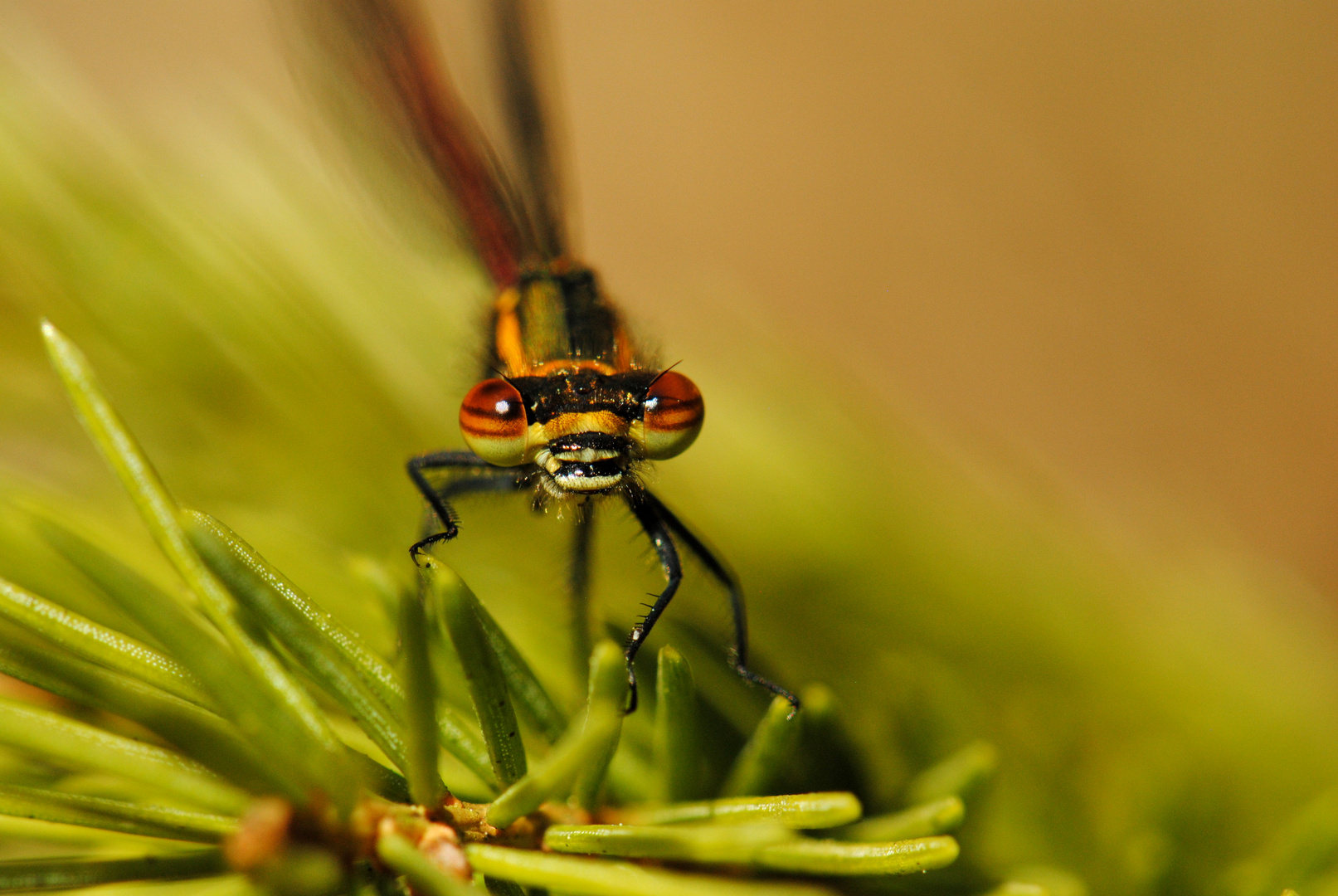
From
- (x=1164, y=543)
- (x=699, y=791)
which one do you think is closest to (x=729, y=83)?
(x=1164, y=543)

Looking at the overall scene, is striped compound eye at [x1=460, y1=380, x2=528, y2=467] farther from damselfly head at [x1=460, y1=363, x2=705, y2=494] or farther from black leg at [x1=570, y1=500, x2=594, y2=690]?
black leg at [x1=570, y1=500, x2=594, y2=690]

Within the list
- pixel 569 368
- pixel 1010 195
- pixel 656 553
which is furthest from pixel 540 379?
pixel 1010 195

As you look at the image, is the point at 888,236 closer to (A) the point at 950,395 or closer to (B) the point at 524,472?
(A) the point at 950,395

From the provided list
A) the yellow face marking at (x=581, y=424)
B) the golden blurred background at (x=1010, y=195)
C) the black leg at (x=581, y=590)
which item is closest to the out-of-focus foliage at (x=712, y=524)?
the black leg at (x=581, y=590)

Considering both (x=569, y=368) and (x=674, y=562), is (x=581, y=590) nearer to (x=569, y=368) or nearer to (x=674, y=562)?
(x=674, y=562)

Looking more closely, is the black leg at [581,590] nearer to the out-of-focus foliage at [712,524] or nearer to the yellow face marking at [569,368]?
the out-of-focus foliage at [712,524]

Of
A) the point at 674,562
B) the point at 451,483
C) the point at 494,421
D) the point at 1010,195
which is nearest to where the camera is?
the point at 494,421
